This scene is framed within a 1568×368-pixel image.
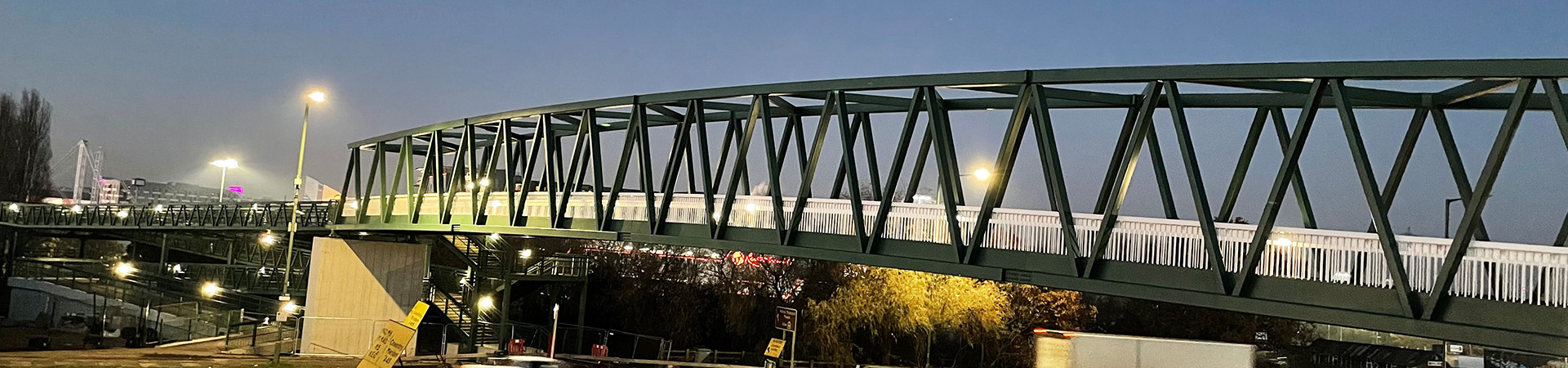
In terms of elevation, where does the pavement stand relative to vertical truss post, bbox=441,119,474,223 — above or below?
below

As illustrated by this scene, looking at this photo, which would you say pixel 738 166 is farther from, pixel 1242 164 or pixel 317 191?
pixel 317 191

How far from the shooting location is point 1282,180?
52.2ft

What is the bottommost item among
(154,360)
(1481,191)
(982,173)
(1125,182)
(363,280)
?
(154,360)

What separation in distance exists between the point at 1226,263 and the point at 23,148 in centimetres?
8426

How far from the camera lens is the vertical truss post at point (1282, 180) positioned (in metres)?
15.5

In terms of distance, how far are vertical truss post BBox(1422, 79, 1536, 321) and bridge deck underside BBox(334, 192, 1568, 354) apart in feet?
1.28

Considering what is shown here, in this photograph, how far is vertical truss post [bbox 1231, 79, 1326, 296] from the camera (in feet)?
50.8

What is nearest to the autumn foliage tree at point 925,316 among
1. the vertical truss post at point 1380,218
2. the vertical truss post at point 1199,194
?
the vertical truss post at point 1199,194

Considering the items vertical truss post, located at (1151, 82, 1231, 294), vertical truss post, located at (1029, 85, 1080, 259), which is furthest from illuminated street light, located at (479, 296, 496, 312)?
vertical truss post, located at (1151, 82, 1231, 294)

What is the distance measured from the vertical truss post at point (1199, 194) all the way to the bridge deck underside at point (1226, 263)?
0.34m

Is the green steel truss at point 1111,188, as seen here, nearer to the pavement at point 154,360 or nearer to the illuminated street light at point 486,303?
the pavement at point 154,360

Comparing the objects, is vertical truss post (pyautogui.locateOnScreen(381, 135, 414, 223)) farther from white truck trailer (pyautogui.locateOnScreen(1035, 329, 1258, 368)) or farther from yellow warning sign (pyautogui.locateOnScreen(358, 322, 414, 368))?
white truck trailer (pyautogui.locateOnScreen(1035, 329, 1258, 368))

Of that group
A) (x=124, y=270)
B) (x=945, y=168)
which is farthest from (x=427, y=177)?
(x=124, y=270)

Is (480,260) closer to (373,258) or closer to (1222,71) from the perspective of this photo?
(373,258)
